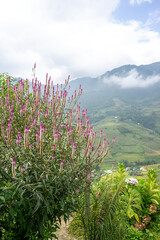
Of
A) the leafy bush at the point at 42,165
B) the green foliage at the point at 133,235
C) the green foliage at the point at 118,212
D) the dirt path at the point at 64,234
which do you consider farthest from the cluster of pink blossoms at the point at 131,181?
the leafy bush at the point at 42,165

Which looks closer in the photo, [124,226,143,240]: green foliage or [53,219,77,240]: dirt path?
[124,226,143,240]: green foliage

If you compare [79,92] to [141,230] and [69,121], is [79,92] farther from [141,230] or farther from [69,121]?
[141,230]

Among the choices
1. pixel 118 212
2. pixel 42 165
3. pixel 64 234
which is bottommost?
pixel 64 234

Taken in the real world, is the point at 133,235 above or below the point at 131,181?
below

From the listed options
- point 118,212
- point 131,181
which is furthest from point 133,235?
point 131,181

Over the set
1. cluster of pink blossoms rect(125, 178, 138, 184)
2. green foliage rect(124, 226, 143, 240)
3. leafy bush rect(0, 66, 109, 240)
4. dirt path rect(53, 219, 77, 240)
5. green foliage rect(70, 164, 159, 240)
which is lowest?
dirt path rect(53, 219, 77, 240)

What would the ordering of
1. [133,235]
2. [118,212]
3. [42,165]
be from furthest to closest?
[133,235]
[118,212]
[42,165]

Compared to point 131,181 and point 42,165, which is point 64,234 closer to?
point 131,181

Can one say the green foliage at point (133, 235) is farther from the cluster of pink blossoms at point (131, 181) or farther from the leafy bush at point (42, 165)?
the leafy bush at point (42, 165)

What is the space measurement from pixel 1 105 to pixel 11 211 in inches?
82.2

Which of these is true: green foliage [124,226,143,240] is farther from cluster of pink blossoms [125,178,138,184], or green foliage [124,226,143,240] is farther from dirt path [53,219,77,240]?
dirt path [53,219,77,240]

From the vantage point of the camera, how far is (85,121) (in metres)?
4.17

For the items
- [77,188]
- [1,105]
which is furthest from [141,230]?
[1,105]

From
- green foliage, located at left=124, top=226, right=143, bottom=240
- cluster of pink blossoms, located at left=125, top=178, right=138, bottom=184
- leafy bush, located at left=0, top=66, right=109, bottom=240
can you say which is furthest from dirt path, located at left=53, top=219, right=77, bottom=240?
cluster of pink blossoms, located at left=125, top=178, right=138, bottom=184
